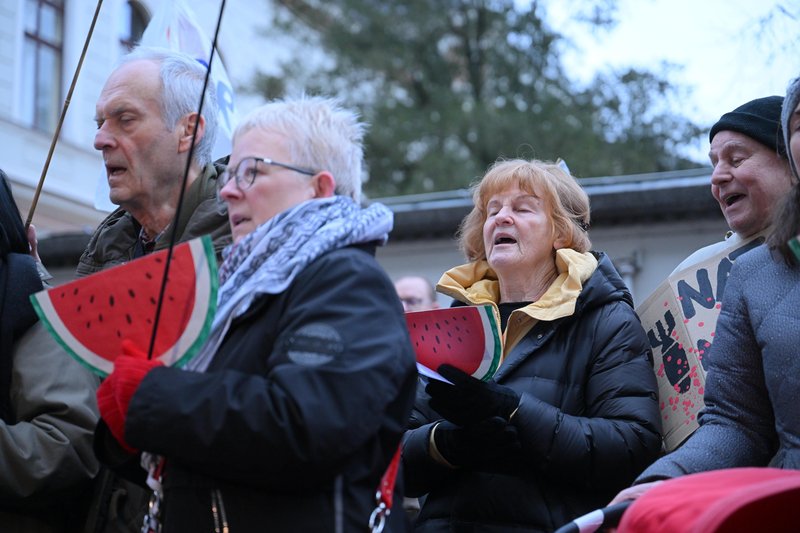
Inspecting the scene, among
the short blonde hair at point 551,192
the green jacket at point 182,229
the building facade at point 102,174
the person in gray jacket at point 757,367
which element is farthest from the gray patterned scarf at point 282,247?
the building facade at point 102,174

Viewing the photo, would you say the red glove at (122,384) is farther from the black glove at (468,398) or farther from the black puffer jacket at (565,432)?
the black puffer jacket at (565,432)

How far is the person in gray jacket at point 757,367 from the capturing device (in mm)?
2695

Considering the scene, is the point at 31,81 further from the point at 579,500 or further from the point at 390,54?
the point at 579,500

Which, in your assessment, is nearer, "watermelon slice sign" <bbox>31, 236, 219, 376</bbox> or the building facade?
"watermelon slice sign" <bbox>31, 236, 219, 376</bbox>

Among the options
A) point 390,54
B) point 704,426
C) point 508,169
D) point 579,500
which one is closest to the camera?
point 704,426

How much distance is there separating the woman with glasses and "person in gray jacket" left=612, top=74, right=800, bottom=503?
2.16ft

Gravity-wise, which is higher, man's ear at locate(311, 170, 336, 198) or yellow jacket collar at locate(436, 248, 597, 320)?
man's ear at locate(311, 170, 336, 198)

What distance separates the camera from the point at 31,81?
20.3 metres

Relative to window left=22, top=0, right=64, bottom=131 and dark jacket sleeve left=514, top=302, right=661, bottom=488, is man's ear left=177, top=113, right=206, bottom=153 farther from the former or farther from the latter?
window left=22, top=0, right=64, bottom=131

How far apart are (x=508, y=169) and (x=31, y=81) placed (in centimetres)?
1776

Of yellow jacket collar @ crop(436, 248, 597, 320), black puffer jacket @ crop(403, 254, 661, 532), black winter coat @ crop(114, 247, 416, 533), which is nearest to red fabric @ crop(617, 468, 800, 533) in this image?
black winter coat @ crop(114, 247, 416, 533)

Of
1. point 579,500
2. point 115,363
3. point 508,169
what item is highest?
point 508,169

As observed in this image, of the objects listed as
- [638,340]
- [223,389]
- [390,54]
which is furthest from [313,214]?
[390,54]

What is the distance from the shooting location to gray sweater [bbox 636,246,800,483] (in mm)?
2689
